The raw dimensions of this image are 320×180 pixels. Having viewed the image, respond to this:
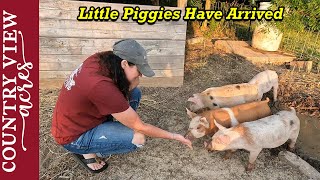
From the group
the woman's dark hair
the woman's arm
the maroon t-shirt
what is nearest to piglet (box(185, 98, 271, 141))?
the woman's arm

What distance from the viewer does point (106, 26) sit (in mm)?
4391

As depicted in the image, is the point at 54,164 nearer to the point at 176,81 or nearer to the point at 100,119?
the point at 100,119

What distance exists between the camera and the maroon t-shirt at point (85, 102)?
2326mm

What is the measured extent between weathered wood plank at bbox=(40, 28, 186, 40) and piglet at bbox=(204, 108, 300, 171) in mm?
1843

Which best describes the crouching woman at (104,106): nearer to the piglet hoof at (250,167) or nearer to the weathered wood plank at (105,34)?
the piglet hoof at (250,167)

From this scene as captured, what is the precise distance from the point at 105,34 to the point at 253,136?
242 cm

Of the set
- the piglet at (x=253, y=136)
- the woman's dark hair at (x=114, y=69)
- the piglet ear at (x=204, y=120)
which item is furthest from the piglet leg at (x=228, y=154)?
the woman's dark hair at (x=114, y=69)

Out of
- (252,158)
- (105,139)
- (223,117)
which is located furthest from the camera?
(223,117)

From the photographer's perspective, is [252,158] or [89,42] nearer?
[252,158]

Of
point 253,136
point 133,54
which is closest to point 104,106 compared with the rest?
point 133,54

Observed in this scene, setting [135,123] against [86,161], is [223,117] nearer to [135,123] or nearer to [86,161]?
[135,123]

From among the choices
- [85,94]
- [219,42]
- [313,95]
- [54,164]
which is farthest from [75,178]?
[219,42]

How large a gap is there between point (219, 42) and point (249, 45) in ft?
2.02

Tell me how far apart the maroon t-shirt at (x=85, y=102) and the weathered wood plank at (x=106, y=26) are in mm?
1858
